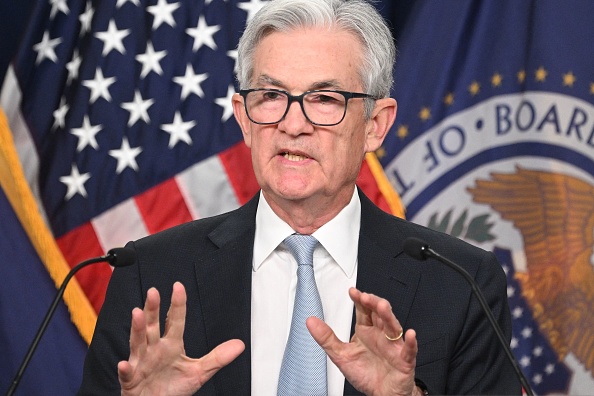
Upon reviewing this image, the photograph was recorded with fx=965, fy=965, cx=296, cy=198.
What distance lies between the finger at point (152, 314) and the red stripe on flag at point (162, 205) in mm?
1666

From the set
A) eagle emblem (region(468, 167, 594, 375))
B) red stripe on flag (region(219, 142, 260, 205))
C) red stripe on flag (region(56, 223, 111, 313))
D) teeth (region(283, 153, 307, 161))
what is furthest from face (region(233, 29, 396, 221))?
eagle emblem (region(468, 167, 594, 375))

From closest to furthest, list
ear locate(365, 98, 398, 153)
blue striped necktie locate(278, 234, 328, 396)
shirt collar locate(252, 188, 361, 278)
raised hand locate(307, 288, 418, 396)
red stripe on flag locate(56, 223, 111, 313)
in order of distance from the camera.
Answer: raised hand locate(307, 288, 418, 396), blue striped necktie locate(278, 234, 328, 396), shirt collar locate(252, 188, 361, 278), ear locate(365, 98, 398, 153), red stripe on flag locate(56, 223, 111, 313)

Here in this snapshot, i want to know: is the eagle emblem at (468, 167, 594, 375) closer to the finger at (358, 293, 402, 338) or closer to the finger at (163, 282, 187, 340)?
the finger at (358, 293, 402, 338)

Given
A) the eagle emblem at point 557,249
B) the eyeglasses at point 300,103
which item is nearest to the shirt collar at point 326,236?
the eyeglasses at point 300,103

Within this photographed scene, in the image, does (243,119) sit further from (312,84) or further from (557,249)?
(557,249)

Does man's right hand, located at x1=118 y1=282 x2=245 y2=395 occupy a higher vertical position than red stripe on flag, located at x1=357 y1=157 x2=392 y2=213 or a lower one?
lower

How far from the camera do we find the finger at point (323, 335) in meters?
1.90

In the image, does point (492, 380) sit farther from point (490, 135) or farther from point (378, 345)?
point (490, 135)

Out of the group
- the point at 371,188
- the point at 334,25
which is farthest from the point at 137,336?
the point at 371,188

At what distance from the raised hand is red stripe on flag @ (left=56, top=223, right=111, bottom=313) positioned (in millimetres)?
1689

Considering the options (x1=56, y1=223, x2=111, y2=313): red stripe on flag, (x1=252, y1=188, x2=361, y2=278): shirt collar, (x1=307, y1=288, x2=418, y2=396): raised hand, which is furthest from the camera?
(x1=56, y1=223, x2=111, y2=313): red stripe on flag

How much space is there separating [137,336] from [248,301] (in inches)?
18.5

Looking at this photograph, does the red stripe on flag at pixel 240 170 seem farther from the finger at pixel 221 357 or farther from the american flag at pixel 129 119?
the finger at pixel 221 357

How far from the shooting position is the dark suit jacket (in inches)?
88.4
